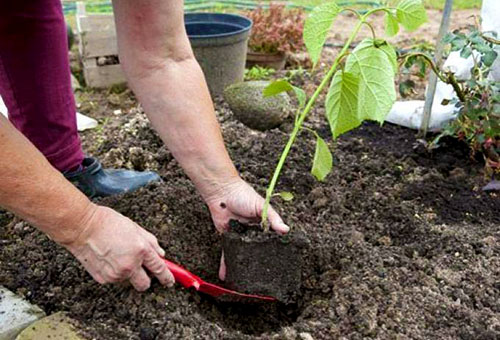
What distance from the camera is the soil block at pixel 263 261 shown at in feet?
5.98

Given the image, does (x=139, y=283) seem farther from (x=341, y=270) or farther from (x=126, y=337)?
(x=341, y=270)

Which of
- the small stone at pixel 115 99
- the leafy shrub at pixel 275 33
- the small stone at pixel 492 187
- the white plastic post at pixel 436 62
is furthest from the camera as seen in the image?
the leafy shrub at pixel 275 33

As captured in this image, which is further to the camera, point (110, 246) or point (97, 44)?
point (97, 44)

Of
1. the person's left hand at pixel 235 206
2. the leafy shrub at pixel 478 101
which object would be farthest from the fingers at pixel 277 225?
the leafy shrub at pixel 478 101

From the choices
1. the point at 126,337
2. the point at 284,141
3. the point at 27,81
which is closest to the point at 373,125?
the point at 284,141

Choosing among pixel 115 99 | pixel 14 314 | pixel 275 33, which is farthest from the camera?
pixel 275 33

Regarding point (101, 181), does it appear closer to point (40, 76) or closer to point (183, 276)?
point (40, 76)

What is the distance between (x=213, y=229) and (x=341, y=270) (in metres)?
0.47

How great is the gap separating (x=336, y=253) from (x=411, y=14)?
2.64 ft

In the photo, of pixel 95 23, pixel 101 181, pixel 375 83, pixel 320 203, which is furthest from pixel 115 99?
pixel 375 83

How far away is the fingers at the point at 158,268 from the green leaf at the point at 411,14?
34.3 inches

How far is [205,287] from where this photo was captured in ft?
6.12

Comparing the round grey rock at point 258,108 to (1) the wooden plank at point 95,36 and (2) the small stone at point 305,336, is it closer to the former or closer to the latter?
(1) the wooden plank at point 95,36

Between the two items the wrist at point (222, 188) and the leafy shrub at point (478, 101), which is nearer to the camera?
the wrist at point (222, 188)
